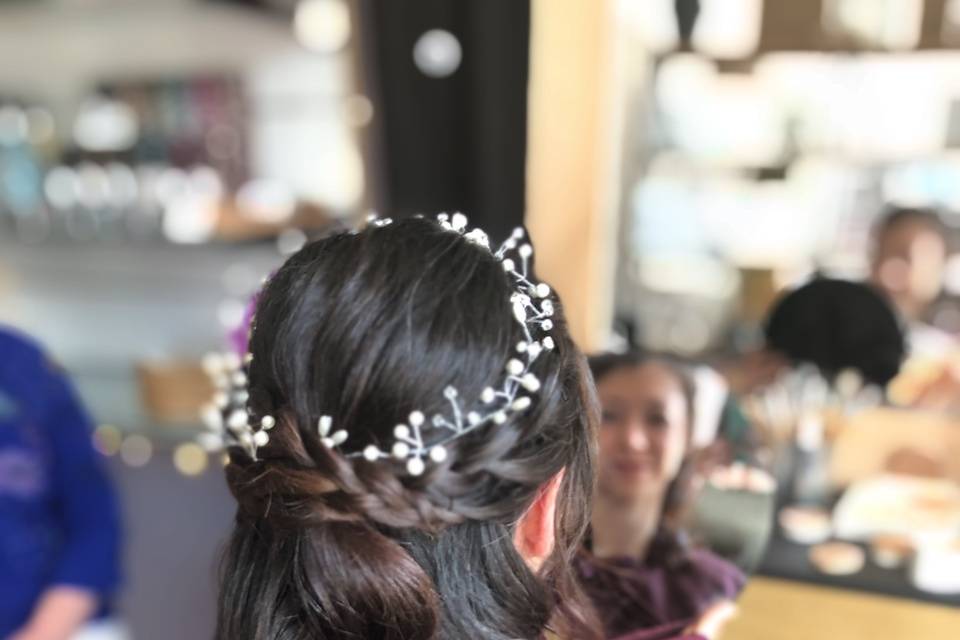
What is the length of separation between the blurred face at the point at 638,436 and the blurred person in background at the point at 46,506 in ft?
2.04

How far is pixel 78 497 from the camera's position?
0.92 metres

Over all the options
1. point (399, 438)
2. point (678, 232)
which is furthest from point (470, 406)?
point (678, 232)

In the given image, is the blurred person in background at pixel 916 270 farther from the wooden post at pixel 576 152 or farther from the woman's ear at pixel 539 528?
the woman's ear at pixel 539 528

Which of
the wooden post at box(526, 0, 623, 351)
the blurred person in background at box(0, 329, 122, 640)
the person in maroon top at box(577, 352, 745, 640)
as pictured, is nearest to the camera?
the person in maroon top at box(577, 352, 745, 640)

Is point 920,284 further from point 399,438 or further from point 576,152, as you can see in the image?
point 399,438

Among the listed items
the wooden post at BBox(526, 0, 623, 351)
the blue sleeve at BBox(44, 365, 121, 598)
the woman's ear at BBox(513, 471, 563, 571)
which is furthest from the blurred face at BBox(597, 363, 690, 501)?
the blue sleeve at BBox(44, 365, 121, 598)

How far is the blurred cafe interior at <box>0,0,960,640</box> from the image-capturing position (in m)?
0.74

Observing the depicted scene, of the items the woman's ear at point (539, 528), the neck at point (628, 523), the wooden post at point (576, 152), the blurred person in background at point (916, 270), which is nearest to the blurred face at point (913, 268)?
the blurred person in background at point (916, 270)

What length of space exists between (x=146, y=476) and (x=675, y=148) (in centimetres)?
123

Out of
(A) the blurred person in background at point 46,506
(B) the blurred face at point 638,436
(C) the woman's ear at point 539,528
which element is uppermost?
(C) the woman's ear at point 539,528

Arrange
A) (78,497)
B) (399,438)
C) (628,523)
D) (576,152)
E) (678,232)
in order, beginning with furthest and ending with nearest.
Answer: (678,232) < (576,152) < (78,497) < (628,523) < (399,438)

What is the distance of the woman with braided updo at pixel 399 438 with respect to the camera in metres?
0.37

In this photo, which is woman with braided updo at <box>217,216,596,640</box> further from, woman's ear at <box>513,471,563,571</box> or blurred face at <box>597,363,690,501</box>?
blurred face at <box>597,363,690,501</box>

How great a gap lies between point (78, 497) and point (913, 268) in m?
1.02
